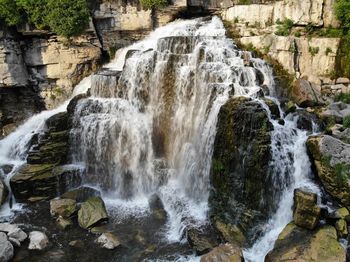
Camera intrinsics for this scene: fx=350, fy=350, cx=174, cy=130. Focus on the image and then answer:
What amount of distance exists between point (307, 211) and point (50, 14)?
698 inches

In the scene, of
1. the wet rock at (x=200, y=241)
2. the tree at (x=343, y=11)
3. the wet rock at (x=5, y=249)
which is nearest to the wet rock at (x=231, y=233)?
the wet rock at (x=200, y=241)

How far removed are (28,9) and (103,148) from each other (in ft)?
33.6

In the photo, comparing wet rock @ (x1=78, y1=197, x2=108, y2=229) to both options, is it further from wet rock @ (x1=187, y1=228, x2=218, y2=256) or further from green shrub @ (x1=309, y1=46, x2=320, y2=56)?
green shrub @ (x1=309, y1=46, x2=320, y2=56)

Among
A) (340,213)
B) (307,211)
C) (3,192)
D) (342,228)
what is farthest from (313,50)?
(3,192)

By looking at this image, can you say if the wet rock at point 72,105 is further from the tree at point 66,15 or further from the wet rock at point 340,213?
the wet rock at point 340,213

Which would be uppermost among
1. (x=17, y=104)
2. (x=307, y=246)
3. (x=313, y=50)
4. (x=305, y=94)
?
(x=313, y=50)

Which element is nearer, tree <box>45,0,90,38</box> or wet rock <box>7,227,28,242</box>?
wet rock <box>7,227,28,242</box>

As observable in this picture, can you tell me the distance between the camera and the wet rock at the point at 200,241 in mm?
12281

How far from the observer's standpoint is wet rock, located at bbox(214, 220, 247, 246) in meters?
12.6

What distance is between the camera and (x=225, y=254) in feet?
36.9

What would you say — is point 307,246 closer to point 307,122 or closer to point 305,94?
point 307,122

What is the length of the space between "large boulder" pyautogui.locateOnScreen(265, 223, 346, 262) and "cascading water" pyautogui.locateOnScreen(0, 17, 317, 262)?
364 cm

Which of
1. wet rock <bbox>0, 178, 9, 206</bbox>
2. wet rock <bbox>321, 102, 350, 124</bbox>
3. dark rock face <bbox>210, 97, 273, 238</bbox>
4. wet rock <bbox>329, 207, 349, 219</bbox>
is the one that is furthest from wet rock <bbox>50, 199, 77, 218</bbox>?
wet rock <bbox>321, 102, 350, 124</bbox>

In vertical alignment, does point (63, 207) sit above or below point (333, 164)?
below
